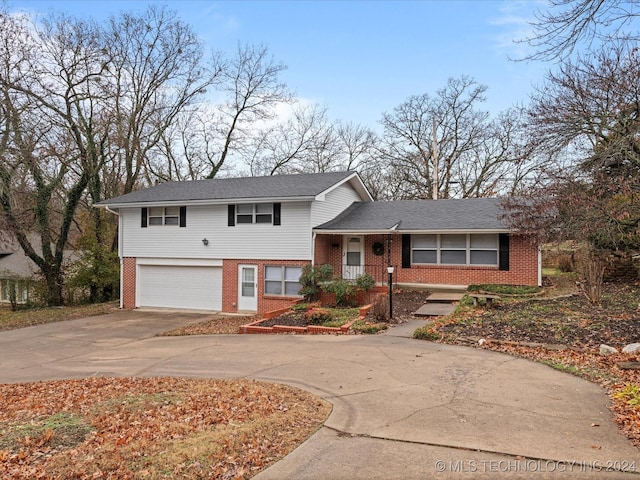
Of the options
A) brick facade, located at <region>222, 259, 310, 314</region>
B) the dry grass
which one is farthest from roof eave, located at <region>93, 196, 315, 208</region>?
the dry grass

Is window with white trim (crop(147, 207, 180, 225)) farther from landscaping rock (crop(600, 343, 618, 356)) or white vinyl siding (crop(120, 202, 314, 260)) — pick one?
landscaping rock (crop(600, 343, 618, 356))

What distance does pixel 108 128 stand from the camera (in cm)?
2228

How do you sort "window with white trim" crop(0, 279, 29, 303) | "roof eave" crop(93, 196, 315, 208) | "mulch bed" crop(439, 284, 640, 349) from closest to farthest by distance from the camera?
"mulch bed" crop(439, 284, 640, 349)
"roof eave" crop(93, 196, 315, 208)
"window with white trim" crop(0, 279, 29, 303)

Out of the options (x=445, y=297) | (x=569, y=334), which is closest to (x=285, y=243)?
(x=445, y=297)

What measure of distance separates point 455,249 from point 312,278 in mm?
5551

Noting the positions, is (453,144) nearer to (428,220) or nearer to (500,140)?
(500,140)

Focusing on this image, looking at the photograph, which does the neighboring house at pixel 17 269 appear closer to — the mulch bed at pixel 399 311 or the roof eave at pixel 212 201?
the roof eave at pixel 212 201

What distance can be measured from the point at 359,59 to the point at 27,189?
17.2 metres

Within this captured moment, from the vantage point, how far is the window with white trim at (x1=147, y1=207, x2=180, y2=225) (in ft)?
61.8

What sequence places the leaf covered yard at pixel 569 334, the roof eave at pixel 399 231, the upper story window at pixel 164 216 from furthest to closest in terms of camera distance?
the upper story window at pixel 164 216, the roof eave at pixel 399 231, the leaf covered yard at pixel 569 334

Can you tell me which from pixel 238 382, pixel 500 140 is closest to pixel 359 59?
pixel 238 382

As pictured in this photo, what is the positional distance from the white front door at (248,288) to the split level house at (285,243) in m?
0.04

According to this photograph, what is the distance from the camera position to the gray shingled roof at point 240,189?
1710 centimetres

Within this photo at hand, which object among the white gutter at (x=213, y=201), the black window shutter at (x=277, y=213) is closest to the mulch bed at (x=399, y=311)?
the black window shutter at (x=277, y=213)
